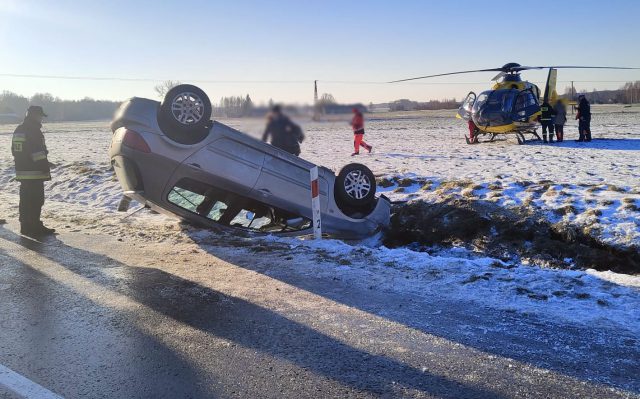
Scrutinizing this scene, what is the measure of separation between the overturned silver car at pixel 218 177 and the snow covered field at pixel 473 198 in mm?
370

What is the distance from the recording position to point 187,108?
6.12 m

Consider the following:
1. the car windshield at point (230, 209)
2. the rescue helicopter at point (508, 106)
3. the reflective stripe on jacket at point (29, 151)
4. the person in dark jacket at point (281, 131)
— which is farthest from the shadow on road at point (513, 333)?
the rescue helicopter at point (508, 106)

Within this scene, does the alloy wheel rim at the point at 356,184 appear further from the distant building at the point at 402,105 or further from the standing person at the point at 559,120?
the standing person at the point at 559,120

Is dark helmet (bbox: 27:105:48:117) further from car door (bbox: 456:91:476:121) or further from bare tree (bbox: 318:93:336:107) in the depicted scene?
car door (bbox: 456:91:476:121)

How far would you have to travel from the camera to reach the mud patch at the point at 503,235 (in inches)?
260

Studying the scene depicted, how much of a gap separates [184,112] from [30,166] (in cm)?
332

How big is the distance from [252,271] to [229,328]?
1.51 m

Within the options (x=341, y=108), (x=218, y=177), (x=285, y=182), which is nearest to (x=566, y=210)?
(x=341, y=108)

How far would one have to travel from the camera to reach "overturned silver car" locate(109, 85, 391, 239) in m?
6.09

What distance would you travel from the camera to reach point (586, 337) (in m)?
3.66

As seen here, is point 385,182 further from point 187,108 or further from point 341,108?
point 187,108

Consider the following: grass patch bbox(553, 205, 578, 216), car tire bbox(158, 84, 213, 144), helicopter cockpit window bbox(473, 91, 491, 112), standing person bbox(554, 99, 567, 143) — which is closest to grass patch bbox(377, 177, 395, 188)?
grass patch bbox(553, 205, 578, 216)

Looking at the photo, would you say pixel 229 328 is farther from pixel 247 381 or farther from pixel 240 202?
pixel 240 202

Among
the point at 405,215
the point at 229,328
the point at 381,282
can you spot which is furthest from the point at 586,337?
the point at 405,215
